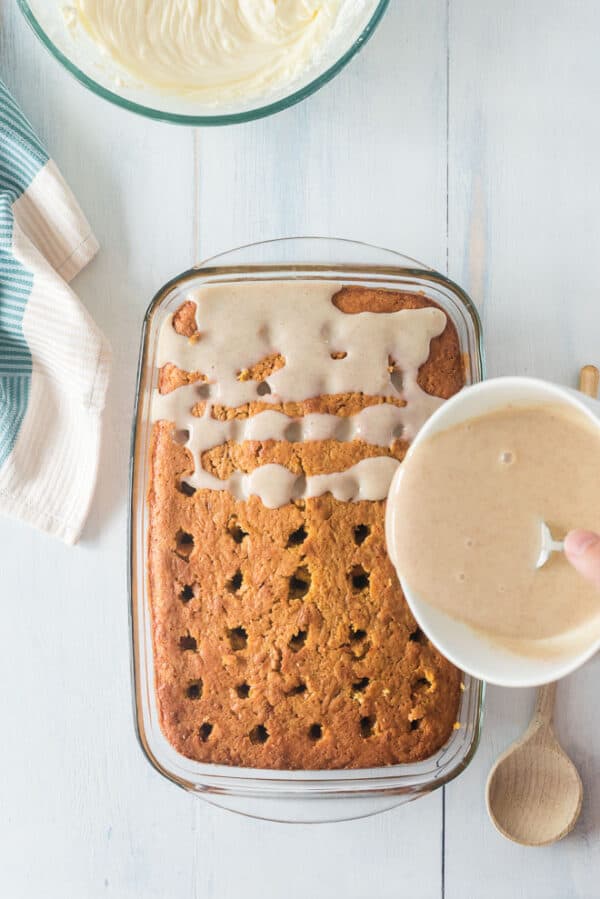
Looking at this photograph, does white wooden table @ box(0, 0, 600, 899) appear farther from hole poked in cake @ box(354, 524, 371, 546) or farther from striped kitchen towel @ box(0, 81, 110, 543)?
hole poked in cake @ box(354, 524, 371, 546)

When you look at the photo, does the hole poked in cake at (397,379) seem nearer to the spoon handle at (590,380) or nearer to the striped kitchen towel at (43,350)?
the spoon handle at (590,380)

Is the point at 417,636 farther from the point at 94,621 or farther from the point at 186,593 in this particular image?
the point at 94,621

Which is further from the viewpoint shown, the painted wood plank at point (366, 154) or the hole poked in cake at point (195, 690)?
the painted wood plank at point (366, 154)

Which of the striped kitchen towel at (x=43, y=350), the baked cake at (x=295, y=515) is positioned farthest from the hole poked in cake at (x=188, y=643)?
the striped kitchen towel at (x=43, y=350)

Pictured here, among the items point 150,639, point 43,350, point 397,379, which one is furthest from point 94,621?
point 397,379

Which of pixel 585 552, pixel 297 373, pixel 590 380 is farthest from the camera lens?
pixel 590 380

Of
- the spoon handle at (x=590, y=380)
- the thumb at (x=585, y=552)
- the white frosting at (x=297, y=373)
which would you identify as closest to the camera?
the thumb at (x=585, y=552)
